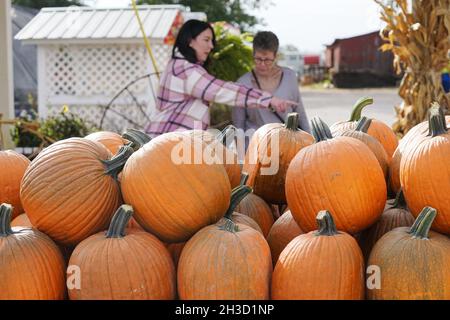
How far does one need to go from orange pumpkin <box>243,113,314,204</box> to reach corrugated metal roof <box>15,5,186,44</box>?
658 cm

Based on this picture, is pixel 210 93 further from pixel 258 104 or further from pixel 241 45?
pixel 241 45

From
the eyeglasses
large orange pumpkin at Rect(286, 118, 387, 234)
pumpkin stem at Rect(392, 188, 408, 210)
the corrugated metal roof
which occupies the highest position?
the corrugated metal roof

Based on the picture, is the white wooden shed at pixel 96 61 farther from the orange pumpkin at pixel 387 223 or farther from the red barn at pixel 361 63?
the red barn at pixel 361 63

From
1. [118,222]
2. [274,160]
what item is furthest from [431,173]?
[118,222]

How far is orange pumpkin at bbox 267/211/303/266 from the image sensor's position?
72.6 inches

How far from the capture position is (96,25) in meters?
9.16

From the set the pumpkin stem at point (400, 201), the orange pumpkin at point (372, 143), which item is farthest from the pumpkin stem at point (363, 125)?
the pumpkin stem at point (400, 201)

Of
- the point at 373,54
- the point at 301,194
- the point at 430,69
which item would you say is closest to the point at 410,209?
the point at 301,194

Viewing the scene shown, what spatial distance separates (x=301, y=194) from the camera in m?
1.76

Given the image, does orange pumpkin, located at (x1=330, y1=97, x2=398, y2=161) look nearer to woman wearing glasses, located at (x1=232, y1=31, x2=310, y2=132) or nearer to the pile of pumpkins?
the pile of pumpkins

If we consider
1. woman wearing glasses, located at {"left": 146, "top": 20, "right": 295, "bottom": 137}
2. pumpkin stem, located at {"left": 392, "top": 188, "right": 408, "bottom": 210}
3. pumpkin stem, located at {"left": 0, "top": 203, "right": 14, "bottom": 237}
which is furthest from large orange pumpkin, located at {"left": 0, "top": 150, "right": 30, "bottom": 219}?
woman wearing glasses, located at {"left": 146, "top": 20, "right": 295, "bottom": 137}

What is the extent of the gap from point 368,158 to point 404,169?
11 cm

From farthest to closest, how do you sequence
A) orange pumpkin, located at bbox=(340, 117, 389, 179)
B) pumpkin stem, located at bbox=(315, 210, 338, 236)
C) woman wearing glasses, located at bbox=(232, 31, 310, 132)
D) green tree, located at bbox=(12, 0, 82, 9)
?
green tree, located at bbox=(12, 0, 82, 9), woman wearing glasses, located at bbox=(232, 31, 310, 132), orange pumpkin, located at bbox=(340, 117, 389, 179), pumpkin stem, located at bbox=(315, 210, 338, 236)

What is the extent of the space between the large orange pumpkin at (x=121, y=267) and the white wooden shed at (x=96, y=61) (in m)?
7.00
